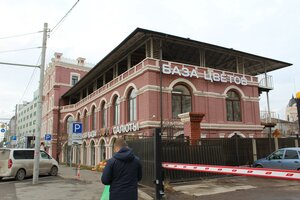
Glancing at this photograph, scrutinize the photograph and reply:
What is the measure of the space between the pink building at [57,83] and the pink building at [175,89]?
16.0 m

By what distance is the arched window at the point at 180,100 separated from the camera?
22219 millimetres

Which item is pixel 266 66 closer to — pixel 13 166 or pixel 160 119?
pixel 160 119

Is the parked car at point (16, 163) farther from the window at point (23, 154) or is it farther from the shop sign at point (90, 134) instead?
the shop sign at point (90, 134)

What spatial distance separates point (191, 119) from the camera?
581 inches

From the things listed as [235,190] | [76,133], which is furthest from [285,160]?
[76,133]

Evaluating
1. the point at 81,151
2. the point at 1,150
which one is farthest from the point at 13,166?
the point at 81,151

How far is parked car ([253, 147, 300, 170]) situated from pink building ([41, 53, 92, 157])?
3351 centimetres

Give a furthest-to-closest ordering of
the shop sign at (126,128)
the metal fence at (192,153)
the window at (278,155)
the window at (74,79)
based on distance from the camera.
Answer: the window at (74,79), the shop sign at (126,128), the window at (278,155), the metal fence at (192,153)

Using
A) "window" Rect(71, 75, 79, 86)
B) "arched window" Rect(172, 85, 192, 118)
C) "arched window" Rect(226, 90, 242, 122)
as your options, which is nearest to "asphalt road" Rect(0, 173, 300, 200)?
"arched window" Rect(172, 85, 192, 118)

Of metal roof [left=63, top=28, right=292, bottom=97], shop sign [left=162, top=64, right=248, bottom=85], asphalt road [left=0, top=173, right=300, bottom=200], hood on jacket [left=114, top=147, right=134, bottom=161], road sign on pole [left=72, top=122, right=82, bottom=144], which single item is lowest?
asphalt road [left=0, top=173, right=300, bottom=200]

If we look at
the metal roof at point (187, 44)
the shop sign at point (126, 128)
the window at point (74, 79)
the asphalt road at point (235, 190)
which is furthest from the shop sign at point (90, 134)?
the asphalt road at point (235, 190)

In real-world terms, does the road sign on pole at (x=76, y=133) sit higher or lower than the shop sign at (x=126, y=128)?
lower

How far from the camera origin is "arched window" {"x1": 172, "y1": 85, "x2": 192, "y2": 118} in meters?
22.2

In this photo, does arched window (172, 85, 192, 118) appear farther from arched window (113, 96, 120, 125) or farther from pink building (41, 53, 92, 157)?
pink building (41, 53, 92, 157)
